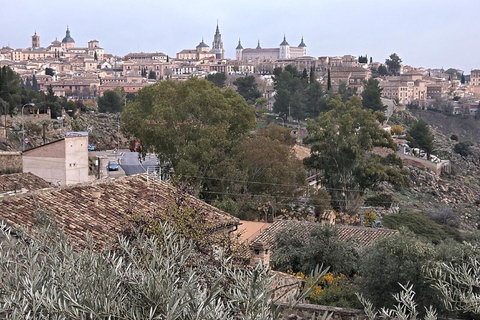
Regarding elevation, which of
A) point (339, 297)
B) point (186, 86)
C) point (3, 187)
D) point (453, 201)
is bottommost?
point (453, 201)

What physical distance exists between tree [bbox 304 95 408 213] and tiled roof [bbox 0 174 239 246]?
15136mm

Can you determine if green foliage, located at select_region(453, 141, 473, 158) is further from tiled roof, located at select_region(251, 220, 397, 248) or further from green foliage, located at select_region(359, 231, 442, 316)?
green foliage, located at select_region(359, 231, 442, 316)

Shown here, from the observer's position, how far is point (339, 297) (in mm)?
10055

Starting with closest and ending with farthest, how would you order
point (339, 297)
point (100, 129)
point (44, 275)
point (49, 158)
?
point (44, 275)
point (339, 297)
point (49, 158)
point (100, 129)

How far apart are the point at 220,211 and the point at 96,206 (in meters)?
2.32

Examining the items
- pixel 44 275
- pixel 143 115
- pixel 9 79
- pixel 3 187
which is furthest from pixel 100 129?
pixel 44 275

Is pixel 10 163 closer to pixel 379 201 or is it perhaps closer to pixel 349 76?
pixel 379 201

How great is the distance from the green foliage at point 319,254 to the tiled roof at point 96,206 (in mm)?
2201

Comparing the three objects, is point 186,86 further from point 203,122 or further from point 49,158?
point 49,158

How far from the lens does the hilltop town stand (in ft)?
13.5

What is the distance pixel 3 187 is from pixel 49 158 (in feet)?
11.5

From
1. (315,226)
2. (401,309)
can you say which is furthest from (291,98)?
(401,309)

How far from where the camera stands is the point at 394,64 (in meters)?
130

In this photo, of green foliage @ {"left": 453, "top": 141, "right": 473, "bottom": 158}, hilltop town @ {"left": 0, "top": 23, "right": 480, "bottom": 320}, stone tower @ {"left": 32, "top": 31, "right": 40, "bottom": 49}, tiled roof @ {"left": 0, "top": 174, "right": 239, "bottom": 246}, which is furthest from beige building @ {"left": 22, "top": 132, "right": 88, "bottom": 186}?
stone tower @ {"left": 32, "top": 31, "right": 40, "bottom": 49}
